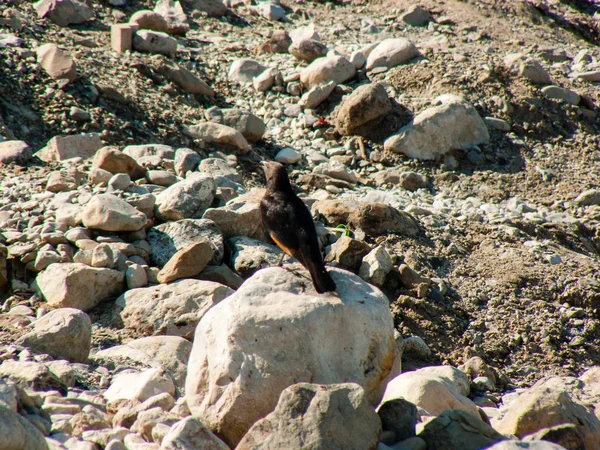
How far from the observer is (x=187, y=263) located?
6.71m

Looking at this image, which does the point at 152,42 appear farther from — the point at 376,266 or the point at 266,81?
the point at 376,266

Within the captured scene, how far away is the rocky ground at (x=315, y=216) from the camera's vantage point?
4.22 m

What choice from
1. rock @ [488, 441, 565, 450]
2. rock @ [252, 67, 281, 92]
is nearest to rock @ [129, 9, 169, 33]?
rock @ [252, 67, 281, 92]

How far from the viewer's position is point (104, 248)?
6.70 m

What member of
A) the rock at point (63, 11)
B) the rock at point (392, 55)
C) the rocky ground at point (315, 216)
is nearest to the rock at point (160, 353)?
the rocky ground at point (315, 216)

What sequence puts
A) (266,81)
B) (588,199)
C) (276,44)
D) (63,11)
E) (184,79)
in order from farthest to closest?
(276,44) → (63,11) → (266,81) → (184,79) → (588,199)

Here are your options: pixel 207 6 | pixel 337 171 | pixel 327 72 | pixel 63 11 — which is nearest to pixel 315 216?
pixel 337 171

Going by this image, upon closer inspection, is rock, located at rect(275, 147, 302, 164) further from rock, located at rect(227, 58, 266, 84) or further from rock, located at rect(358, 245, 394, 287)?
rock, located at rect(358, 245, 394, 287)

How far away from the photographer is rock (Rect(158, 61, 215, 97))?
1096 centimetres

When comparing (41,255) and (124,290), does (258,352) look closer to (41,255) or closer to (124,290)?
(124,290)

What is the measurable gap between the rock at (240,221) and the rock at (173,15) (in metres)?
6.09

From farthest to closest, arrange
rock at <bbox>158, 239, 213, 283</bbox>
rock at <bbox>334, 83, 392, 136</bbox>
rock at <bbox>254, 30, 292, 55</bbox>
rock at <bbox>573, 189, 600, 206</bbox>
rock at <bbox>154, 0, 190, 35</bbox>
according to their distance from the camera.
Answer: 1. rock at <bbox>154, 0, 190, 35</bbox>
2. rock at <bbox>254, 30, 292, 55</bbox>
3. rock at <bbox>334, 83, 392, 136</bbox>
4. rock at <bbox>573, 189, 600, 206</bbox>
5. rock at <bbox>158, 239, 213, 283</bbox>

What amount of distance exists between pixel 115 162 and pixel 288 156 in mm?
2700

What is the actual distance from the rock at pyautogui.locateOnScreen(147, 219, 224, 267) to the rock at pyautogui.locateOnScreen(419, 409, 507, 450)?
3487 millimetres
